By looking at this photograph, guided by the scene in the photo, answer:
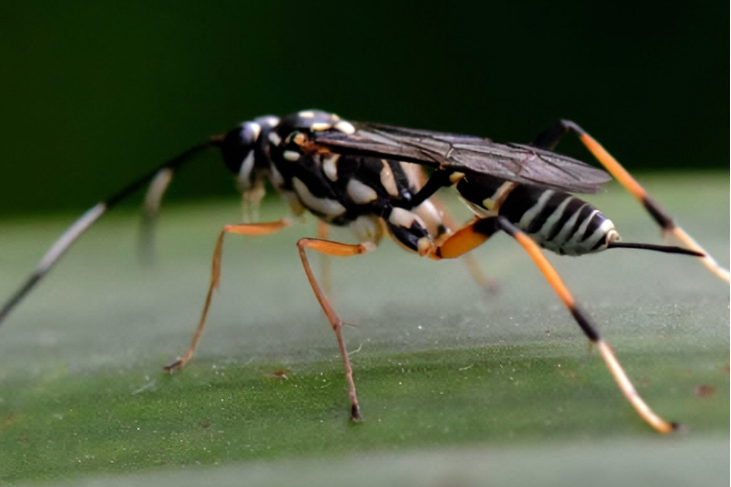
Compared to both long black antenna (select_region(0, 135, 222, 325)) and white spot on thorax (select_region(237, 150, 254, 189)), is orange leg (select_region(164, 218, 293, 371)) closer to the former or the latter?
white spot on thorax (select_region(237, 150, 254, 189))

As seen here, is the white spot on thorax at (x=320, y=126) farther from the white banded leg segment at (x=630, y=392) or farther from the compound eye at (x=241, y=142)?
the white banded leg segment at (x=630, y=392)

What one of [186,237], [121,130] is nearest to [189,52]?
[121,130]

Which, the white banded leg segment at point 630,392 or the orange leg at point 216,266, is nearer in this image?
the white banded leg segment at point 630,392

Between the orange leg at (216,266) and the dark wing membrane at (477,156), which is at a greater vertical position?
the dark wing membrane at (477,156)

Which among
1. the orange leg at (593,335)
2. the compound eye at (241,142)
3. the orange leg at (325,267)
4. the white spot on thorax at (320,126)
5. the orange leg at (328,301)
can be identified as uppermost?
the white spot on thorax at (320,126)

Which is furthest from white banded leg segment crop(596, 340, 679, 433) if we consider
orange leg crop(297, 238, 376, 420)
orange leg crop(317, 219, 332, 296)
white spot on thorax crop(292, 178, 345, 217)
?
orange leg crop(317, 219, 332, 296)

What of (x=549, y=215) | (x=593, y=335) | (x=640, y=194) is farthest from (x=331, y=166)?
(x=593, y=335)

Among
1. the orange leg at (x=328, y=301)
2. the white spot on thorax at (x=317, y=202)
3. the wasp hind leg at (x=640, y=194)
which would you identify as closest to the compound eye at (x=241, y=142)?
the white spot on thorax at (x=317, y=202)

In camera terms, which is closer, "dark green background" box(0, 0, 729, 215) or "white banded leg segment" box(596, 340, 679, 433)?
"white banded leg segment" box(596, 340, 679, 433)
